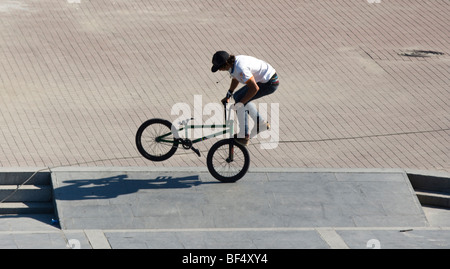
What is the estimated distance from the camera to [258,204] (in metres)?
11.4

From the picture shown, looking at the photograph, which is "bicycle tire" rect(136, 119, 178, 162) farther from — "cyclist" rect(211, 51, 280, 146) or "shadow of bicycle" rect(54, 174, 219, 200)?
"cyclist" rect(211, 51, 280, 146)

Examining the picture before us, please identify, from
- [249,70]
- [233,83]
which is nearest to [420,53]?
[233,83]

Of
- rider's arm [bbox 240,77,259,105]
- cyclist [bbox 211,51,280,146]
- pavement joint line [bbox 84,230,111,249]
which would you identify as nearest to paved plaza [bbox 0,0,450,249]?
pavement joint line [bbox 84,230,111,249]

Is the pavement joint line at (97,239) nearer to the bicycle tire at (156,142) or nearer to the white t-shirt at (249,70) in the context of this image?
the bicycle tire at (156,142)

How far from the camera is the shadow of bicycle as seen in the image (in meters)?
11.4

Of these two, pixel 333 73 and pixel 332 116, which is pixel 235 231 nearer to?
pixel 332 116

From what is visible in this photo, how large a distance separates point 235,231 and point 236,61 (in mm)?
2322

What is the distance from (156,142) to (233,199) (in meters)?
1.41

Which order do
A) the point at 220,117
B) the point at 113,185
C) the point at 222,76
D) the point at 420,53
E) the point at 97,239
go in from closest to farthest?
the point at 97,239
the point at 113,185
the point at 220,117
the point at 222,76
the point at 420,53

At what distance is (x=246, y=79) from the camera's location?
446 inches

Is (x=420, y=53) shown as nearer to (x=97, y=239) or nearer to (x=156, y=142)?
(x=156, y=142)

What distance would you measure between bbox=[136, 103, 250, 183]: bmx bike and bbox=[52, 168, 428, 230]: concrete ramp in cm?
20

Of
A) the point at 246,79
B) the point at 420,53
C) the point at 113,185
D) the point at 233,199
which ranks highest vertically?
the point at 246,79
